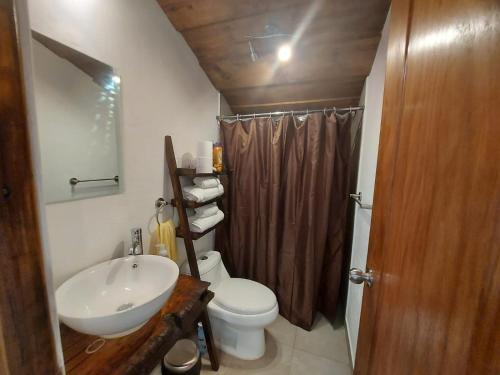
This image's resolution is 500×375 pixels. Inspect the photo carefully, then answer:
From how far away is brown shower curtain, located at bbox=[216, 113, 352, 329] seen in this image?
1711 mm

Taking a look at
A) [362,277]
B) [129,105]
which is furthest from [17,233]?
[129,105]

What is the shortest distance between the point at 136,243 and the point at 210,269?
2.19ft

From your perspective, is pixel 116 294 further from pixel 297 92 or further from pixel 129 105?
pixel 297 92

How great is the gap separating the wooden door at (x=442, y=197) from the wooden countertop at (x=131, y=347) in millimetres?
708

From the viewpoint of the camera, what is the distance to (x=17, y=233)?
24 cm

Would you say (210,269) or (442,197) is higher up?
(442,197)

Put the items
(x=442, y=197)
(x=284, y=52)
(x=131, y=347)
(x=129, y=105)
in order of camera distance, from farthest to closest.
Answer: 1. (x=284, y=52)
2. (x=129, y=105)
3. (x=131, y=347)
4. (x=442, y=197)

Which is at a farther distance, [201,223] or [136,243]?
[201,223]

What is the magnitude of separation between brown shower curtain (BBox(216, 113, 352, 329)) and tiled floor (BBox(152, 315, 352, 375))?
0.40 ft

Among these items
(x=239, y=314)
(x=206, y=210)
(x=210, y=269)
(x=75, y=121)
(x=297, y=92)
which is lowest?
(x=239, y=314)

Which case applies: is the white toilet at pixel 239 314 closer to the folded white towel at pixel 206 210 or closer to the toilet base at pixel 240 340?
the toilet base at pixel 240 340

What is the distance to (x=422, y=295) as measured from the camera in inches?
16.8

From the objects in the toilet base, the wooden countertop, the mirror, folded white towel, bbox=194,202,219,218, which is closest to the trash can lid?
the toilet base

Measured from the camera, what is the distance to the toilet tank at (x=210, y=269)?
1.54 metres
